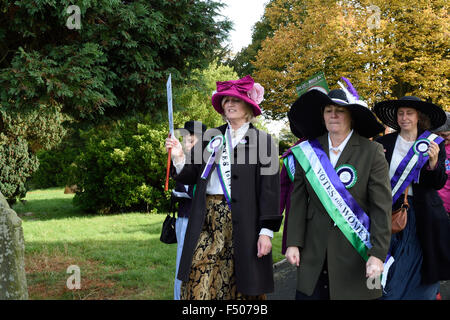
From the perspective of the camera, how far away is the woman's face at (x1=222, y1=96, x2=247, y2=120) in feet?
10.8

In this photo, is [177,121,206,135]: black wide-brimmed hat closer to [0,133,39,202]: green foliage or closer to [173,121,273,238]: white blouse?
[173,121,273,238]: white blouse

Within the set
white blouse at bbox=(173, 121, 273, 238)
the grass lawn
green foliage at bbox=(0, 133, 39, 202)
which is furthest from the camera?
green foliage at bbox=(0, 133, 39, 202)

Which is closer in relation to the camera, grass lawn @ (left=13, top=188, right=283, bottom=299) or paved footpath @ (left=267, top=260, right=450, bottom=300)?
paved footpath @ (left=267, top=260, right=450, bottom=300)

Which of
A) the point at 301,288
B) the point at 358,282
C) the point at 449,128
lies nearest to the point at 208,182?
the point at 301,288

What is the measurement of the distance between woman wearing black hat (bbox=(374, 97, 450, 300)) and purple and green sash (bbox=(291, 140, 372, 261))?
3.23 feet

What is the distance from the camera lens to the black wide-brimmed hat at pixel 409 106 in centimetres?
367

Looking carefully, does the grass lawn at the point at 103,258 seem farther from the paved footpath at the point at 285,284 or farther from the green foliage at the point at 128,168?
the green foliage at the point at 128,168

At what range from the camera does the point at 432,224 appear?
3.60 m

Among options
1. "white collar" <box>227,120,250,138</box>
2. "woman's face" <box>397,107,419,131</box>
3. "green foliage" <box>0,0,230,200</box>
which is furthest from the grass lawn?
"woman's face" <box>397,107,419,131</box>

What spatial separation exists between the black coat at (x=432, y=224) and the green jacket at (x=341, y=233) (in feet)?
3.68

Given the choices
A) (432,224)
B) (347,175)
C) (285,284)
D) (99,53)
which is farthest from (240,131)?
(285,284)

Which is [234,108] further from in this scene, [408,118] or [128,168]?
[128,168]

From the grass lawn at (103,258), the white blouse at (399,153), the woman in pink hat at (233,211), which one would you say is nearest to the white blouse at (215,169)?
the woman in pink hat at (233,211)
